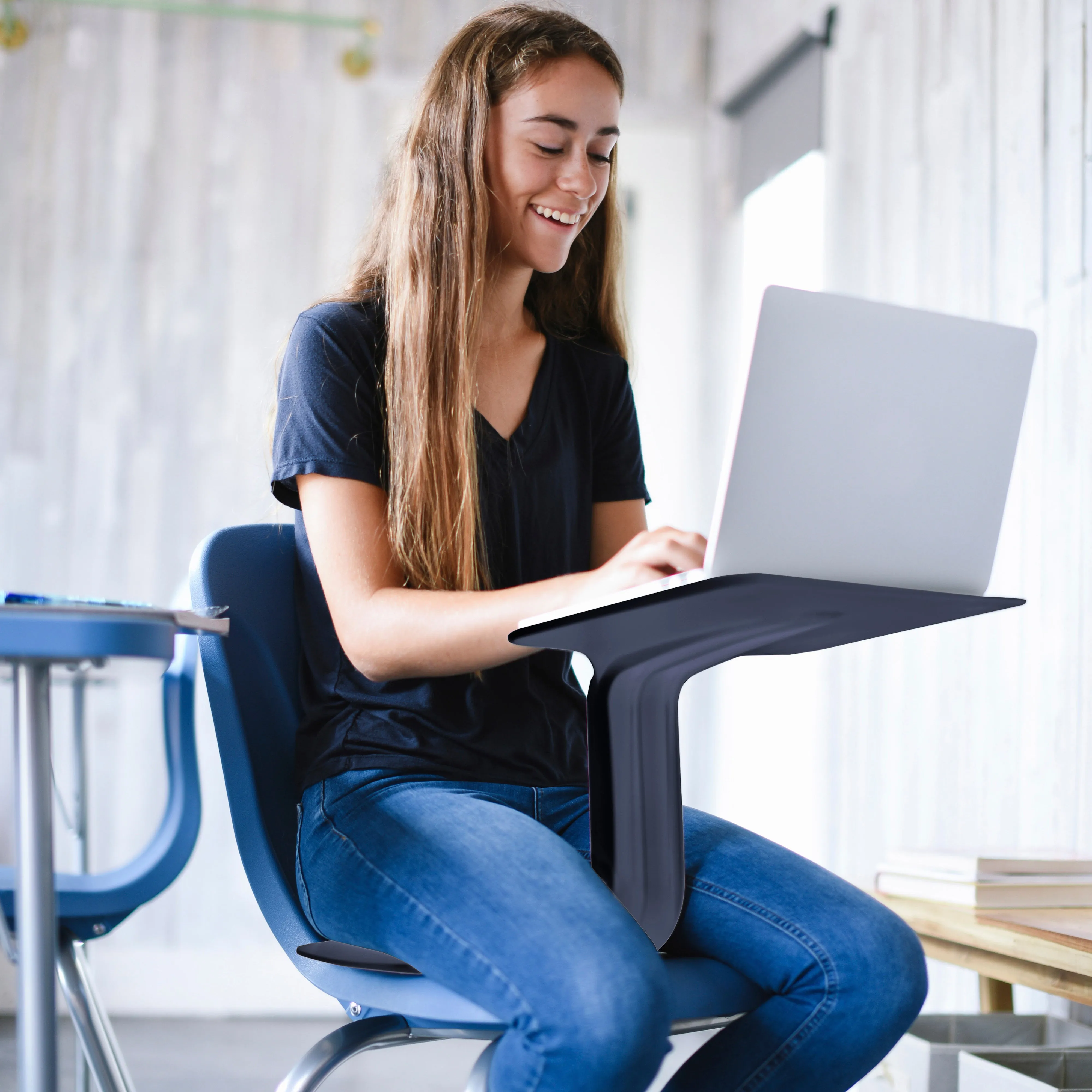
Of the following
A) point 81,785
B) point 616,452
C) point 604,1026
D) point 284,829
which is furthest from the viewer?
point 81,785

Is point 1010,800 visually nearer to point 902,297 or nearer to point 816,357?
point 902,297

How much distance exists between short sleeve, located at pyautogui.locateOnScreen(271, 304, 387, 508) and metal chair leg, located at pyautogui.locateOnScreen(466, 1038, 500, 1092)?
0.43 m

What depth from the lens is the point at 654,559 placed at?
72cm

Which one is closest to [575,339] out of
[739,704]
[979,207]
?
[979,207]

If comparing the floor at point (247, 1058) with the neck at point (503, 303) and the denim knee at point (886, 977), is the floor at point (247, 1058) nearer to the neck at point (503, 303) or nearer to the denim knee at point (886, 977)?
the denim knee at point (886, 977)

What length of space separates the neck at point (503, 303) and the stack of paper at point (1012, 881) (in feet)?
2.35

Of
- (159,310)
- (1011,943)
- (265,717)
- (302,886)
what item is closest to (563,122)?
(265,717)

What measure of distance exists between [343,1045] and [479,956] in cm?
13

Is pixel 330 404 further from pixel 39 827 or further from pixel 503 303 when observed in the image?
pixel 39 827

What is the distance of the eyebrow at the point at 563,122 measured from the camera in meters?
1.06

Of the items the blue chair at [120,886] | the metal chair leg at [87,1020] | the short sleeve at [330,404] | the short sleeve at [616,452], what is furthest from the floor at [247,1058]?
the short sleeve at [330,404]

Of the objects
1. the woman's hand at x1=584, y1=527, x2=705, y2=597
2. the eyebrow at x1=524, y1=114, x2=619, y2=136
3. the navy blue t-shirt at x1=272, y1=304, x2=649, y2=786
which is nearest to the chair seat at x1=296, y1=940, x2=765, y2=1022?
the navy blue t-shirt at x1=272, y1=304, x2=649, y2=786

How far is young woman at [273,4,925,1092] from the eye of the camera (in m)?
0.73

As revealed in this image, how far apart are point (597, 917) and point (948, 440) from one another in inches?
14.8
